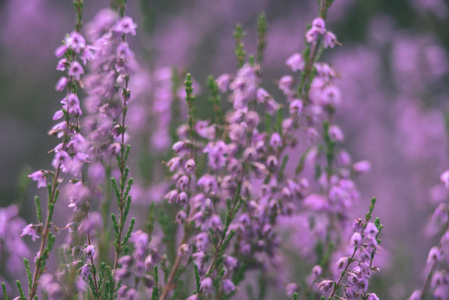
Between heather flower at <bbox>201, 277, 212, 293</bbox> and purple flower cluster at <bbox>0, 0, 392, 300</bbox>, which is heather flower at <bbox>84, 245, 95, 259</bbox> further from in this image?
heather flower at <bbox>201, 277, 212, 293</bbox>

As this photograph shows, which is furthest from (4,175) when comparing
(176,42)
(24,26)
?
(176,42)

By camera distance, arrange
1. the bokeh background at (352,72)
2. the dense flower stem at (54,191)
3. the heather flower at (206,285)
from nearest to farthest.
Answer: the dense flower stem at (54,191), the heather flower at (206,285), the bokeh background at (352,72)

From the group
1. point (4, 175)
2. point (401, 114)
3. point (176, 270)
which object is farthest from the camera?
point (4, 175)

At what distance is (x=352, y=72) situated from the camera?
20.2 feet

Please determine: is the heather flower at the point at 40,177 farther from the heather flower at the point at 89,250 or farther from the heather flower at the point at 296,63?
the heather flower at the point at 296,63

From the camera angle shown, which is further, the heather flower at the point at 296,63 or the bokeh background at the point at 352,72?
the bokeh background at the point at 352,72

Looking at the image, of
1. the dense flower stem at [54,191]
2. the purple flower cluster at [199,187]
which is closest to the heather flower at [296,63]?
the purple flower cluster at [199,187]

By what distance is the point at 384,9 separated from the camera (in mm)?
7129

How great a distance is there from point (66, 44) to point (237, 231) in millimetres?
1133

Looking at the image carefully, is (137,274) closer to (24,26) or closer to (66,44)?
(66,44)

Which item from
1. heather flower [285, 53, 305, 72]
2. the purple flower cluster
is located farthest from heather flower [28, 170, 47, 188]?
heather flower [285, 53, 305, 72]

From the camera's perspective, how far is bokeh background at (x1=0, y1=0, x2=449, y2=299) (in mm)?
5484

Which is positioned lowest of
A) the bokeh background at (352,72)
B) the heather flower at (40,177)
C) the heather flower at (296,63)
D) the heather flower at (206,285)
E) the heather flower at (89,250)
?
the heather flower at (206,285)

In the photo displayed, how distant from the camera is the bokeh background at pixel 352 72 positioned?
5.48m
